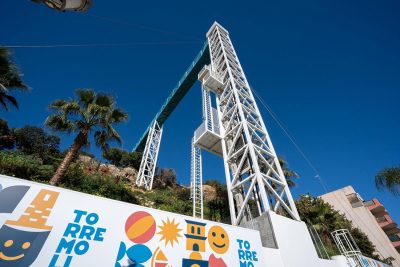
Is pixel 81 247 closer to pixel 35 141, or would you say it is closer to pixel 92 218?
pixel 92 218

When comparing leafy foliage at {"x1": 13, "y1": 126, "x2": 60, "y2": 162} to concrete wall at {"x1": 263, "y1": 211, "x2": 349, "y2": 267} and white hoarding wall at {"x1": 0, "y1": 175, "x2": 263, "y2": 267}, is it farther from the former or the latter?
concrete wall at {"x1": 263, "y1": 211, "x2": 349, "y2": 267}

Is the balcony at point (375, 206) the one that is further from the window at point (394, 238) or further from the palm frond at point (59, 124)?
the palm frond at point (59, 124)

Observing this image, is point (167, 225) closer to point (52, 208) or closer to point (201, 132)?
point (52, 208)

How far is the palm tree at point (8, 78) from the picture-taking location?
902 cm

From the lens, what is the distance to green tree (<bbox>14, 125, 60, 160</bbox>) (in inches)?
720

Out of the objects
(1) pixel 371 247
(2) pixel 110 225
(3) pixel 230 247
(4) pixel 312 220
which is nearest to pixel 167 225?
(2) pixel 110 225

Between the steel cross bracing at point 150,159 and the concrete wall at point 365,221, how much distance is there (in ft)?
89.8

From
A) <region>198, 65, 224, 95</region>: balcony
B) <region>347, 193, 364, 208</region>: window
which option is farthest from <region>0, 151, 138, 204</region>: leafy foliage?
<region>347, 193, 364, 208</region>: window

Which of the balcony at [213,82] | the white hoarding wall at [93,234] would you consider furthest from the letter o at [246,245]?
the balcony at [213,82]

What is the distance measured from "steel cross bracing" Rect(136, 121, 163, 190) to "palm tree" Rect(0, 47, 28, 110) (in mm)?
14247

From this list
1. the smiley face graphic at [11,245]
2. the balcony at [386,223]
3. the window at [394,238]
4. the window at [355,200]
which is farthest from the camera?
the balcony at [386,223]

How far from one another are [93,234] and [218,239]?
2932 mm

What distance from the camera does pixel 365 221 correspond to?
29328mm

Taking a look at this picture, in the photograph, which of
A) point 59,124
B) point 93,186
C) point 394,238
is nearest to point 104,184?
point 93,186
